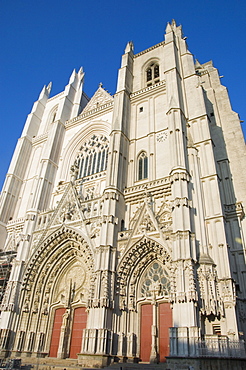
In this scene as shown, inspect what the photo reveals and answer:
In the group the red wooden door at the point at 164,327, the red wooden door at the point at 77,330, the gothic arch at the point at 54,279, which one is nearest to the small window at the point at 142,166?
the gothic arch at the point at 54,279

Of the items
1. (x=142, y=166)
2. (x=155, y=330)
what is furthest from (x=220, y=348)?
(x=142, y=166)

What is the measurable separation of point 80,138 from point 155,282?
14.3m

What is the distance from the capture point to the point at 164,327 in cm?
1319

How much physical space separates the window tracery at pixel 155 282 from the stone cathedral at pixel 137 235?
0.05 metres

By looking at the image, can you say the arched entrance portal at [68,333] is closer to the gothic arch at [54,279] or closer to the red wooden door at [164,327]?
the gothic arch at [54,279]

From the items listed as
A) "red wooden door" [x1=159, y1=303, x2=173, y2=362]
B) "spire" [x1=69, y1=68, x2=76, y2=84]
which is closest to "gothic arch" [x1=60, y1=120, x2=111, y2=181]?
"spire" [x1=69, y1=68, x2=76, y2=84]

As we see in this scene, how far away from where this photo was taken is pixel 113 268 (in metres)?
14.2

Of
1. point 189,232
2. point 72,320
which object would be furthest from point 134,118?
point 72,320

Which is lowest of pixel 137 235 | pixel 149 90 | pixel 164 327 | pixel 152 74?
pixel 164 327

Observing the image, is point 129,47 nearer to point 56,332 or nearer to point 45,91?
point 45,91

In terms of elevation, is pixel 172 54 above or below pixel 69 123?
above

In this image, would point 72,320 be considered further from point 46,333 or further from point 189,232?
point 189,232

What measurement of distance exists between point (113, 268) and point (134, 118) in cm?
1172

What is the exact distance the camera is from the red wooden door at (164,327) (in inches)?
501
